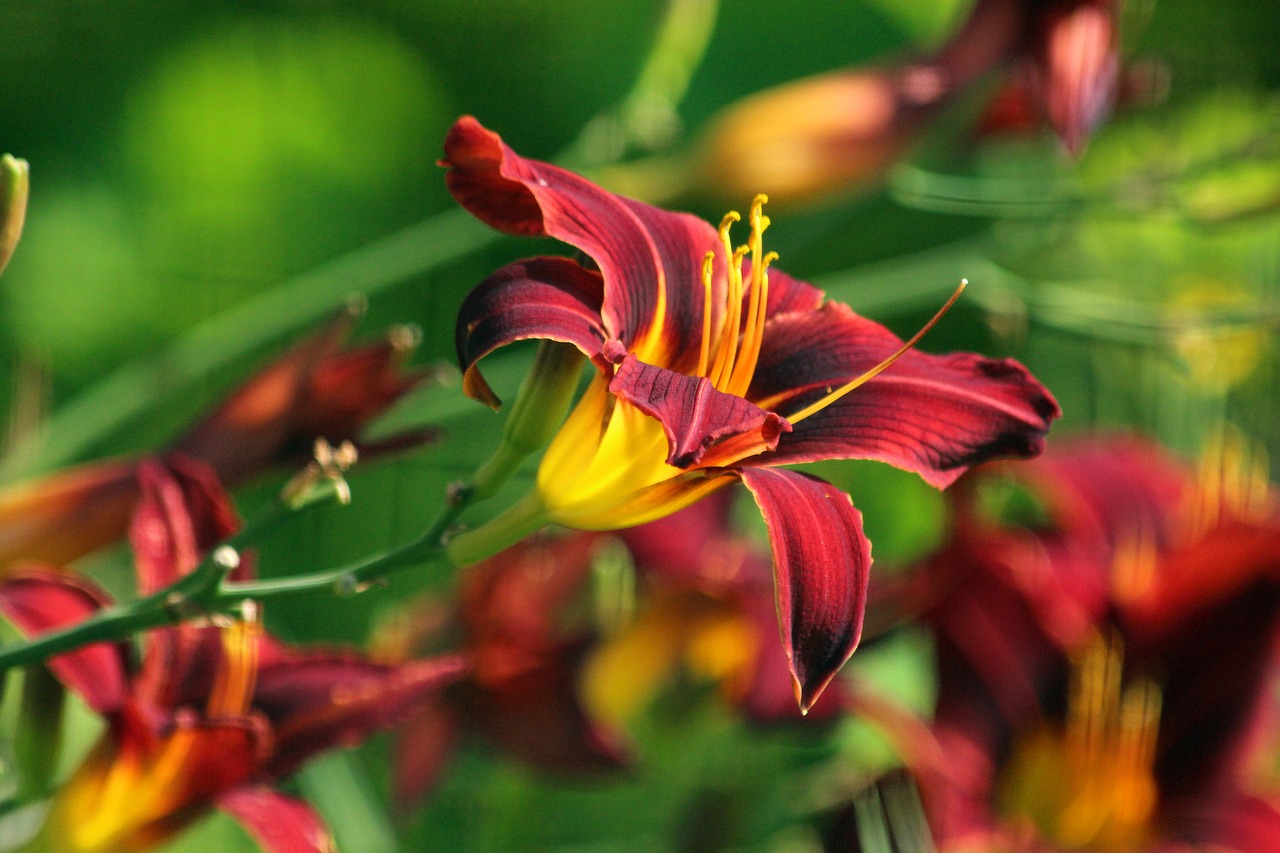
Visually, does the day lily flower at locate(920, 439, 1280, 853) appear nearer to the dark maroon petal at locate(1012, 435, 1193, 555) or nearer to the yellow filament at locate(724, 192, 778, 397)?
the dark maroon petal at locate(1012, 435, 1193, 555)

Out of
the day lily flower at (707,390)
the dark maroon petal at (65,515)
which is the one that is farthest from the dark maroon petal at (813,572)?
the dark maroon petal at (65,515)

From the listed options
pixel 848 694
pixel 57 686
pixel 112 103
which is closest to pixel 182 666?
pixel 57 686

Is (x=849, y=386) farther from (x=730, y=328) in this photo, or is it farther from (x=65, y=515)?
(x=65, y=515)

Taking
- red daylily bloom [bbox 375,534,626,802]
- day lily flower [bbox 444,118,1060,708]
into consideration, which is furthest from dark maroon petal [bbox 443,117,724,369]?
red daylily bloom [bbox 375,534,626,802]

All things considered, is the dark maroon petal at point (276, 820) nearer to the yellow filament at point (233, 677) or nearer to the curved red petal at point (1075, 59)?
the yellow filament at point (233, 677)

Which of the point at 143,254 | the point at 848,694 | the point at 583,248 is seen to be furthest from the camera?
the point at 143,254

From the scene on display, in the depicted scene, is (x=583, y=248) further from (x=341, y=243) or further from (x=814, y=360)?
(x=341, y=243)

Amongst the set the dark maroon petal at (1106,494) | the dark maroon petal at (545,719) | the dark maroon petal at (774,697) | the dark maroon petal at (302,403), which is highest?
the dark maroon petal at (302,403)
